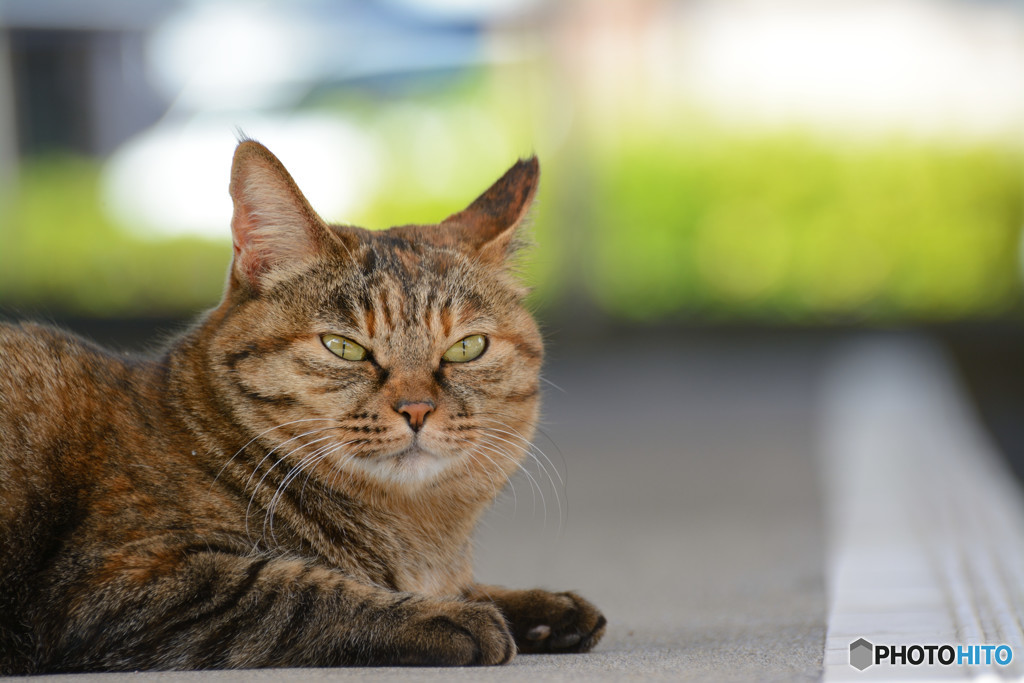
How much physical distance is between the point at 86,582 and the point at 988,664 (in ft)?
4.67

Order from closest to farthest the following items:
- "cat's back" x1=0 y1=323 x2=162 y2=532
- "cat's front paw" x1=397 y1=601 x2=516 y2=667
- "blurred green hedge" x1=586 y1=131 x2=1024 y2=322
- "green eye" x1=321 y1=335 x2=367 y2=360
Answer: "cat's front paw" x1=397 y1=601 x2=516 y2=667
"cat's back" x1=0 y1=323 x2=162 y2=532
"green eye" x1=321 y1=335 x2=367 y2=360
"blurred green hedge" x1=586 y1=131 x2=1024 y2=322

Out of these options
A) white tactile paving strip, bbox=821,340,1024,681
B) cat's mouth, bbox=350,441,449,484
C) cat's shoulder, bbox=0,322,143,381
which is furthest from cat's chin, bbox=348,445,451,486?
white tactile paving strip, bbox=821,340,1024,681

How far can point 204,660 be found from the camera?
192cm

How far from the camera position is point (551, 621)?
2.22 meters

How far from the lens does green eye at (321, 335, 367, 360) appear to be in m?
2.18

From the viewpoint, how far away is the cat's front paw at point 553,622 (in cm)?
220

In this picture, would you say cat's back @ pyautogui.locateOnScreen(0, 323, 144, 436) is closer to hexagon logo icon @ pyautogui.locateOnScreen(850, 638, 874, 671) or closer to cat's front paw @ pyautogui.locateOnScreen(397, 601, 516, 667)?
cat's front paw @ pyautogui.locateOnScreen(397, 601, 516, 667)

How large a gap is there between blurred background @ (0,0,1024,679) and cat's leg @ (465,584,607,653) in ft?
16.7

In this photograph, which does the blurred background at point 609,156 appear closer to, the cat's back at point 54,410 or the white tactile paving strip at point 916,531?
the white tactile paving strip at point 916,531

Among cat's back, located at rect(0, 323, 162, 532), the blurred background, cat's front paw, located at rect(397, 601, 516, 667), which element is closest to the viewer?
cat's front paw, located at rect(397, 601, 516, 667)

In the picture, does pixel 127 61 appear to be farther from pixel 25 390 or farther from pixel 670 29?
pixel 25 390

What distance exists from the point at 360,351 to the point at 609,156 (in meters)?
6.50

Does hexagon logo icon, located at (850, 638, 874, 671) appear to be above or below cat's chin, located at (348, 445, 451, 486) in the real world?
below

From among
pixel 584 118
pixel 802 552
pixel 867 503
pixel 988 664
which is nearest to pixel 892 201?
pixel 584 118
